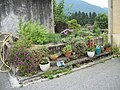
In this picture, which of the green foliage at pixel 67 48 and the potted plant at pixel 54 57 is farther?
the green foliage at pixel 67 48

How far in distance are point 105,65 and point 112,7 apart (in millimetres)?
2739

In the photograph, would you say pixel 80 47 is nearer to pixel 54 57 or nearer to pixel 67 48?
pixel 67 48

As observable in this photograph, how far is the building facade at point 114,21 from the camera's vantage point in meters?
7.08

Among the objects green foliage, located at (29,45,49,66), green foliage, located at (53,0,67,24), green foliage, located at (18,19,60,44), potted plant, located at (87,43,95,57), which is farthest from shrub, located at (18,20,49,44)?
green foliage, located at (53,0,67,24)

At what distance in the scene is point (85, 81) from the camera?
4535 millimetres

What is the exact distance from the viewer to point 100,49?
6.69 metres

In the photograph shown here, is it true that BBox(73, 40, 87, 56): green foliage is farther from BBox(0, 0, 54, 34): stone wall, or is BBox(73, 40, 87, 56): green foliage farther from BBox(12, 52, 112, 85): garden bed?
BBox(0, 0, 54, 34): stone wall

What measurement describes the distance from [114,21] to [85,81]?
3705mm

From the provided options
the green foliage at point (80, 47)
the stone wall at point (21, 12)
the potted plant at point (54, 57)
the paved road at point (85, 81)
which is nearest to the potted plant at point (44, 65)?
the potted plant at point (54, 57)

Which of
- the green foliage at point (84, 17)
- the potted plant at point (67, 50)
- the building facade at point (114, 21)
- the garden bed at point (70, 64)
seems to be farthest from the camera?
the green foliage at point (84, 17)

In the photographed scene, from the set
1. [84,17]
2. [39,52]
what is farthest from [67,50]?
[84,17]

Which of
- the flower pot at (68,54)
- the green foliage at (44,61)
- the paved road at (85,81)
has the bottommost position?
the paved road at (85,81)

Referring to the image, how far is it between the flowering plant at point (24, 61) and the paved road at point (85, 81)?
1.72 feet

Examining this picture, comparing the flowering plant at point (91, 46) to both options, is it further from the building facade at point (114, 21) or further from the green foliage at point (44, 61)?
the green foliage at point (44, 61)
